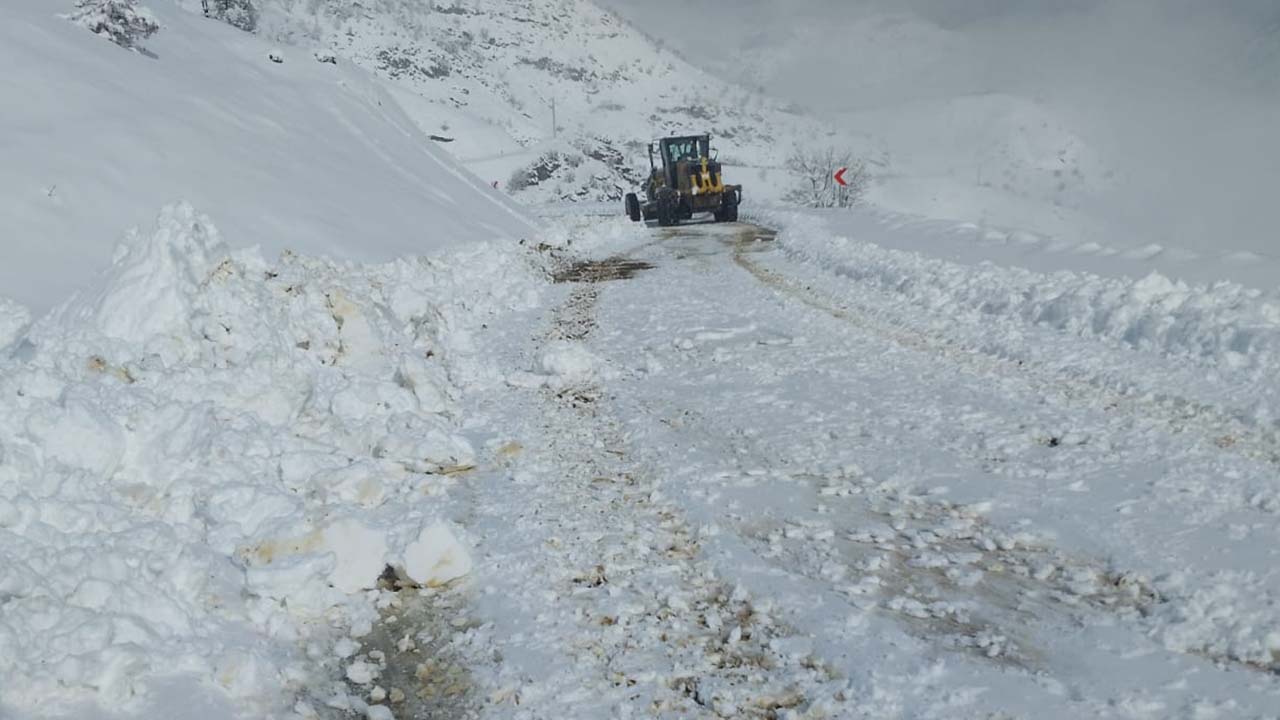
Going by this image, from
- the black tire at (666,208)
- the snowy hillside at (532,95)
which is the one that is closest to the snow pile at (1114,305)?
the black tire at (666,208)

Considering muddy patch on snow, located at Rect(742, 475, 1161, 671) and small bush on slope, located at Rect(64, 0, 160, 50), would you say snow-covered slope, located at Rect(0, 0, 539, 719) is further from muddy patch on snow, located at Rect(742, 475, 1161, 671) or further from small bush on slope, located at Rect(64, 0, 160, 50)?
small bush on slope, located at Rect(64, 0, 160, 50)

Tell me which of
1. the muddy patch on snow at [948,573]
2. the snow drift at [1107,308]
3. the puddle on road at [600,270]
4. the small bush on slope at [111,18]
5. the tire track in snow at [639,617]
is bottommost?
the puddle on road at [600,270]

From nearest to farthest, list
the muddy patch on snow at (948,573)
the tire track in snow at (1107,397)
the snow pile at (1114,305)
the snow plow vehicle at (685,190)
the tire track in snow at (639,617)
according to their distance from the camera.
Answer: the tire track in snow at (639,617) → the muddy patch on snow at (948,573) → the tire track in snow at (1107,397) → the snow pile at (1114,305) → the snow plow vehicle at (685,190)

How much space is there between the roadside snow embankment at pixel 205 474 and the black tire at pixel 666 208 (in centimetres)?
2579

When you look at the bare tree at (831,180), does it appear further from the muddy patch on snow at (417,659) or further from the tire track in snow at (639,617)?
the muddy patch on snow at (417,659)

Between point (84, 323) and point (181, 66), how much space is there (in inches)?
603

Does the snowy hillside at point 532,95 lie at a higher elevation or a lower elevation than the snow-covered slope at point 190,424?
higher

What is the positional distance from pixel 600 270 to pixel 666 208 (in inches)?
580

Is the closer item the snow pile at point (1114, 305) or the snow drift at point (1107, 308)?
the snow drift at point (1107, 308)

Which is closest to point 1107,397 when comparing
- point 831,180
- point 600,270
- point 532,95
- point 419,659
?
point 419,659

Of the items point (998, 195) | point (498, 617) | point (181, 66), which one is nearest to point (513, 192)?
point (181, 66)

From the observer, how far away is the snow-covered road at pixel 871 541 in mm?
3479

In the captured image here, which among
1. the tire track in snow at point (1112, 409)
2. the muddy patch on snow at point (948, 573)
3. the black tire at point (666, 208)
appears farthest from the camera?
the black tire at point (666, 208)

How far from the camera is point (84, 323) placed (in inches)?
251
